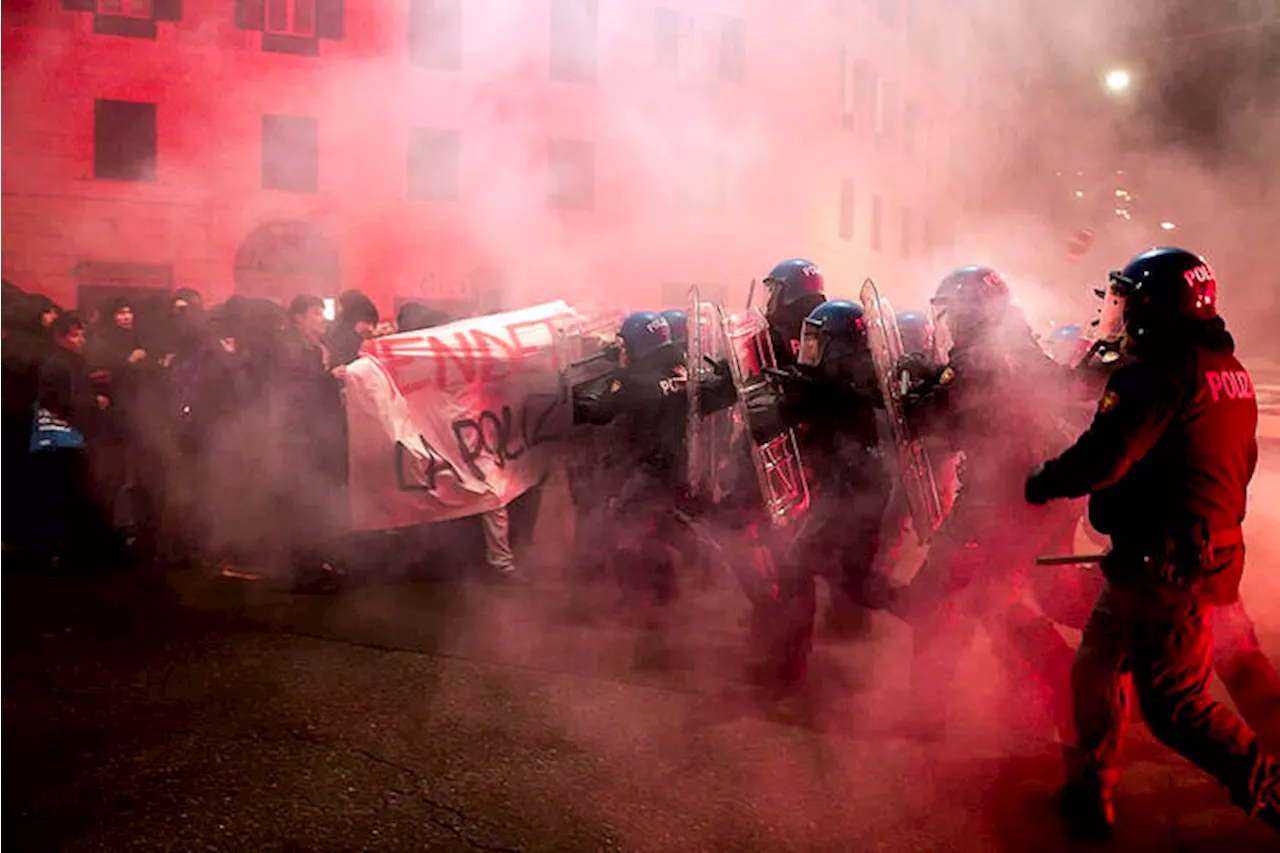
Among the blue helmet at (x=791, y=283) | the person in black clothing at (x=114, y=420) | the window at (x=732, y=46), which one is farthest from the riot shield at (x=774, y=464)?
the window at (x=732, y=46)

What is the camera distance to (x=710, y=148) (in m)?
12.7

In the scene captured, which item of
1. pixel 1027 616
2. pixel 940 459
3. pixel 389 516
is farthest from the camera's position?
pixel 389 516

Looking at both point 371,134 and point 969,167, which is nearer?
point 969,167

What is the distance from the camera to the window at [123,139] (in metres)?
14.6

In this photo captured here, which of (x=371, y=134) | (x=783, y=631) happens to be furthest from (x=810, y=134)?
(x=783, y=631)

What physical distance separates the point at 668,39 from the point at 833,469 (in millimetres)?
9097

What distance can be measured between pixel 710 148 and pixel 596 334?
26.7ft

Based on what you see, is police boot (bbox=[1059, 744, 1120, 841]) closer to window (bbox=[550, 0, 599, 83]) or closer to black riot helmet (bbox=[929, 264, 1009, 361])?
black riot helmet (bbox=[929, 264, 1009, 361])

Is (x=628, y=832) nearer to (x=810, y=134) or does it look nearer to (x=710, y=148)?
(x=710, y=148)

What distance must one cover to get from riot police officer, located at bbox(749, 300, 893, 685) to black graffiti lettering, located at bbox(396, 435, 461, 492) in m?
1.78

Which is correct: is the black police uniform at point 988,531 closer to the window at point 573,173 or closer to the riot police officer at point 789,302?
the riot police officer at point 789,302

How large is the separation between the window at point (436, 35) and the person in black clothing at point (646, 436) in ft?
30.8

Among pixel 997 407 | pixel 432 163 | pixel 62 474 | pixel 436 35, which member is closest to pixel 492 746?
pixel 997 407

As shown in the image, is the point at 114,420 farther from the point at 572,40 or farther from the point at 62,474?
the point at 572,40
